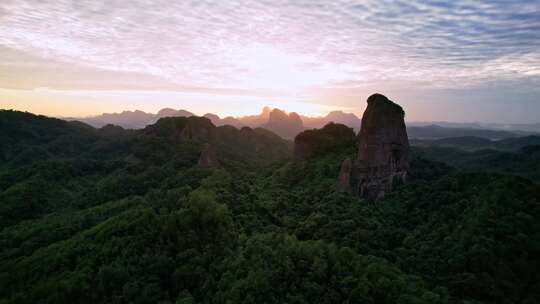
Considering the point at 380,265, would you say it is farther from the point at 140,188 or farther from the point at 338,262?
the point at 140,188

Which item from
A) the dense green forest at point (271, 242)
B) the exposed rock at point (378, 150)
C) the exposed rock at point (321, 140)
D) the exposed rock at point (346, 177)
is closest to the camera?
the dense green forest at point (271, 242)

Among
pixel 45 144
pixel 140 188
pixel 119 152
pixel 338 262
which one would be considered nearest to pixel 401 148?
pixel 338 262

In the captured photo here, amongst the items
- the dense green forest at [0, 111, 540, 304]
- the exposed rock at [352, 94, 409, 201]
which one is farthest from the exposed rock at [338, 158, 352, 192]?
the dense green forest at [0, 111, 540, 304]

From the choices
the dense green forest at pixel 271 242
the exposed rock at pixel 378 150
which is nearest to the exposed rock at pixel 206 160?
the dense green forest at pixel 271 242

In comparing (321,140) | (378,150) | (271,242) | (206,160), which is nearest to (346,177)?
(378,150)

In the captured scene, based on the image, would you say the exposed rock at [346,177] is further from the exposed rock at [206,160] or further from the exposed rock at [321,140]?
the exposed rock at [206,160]
